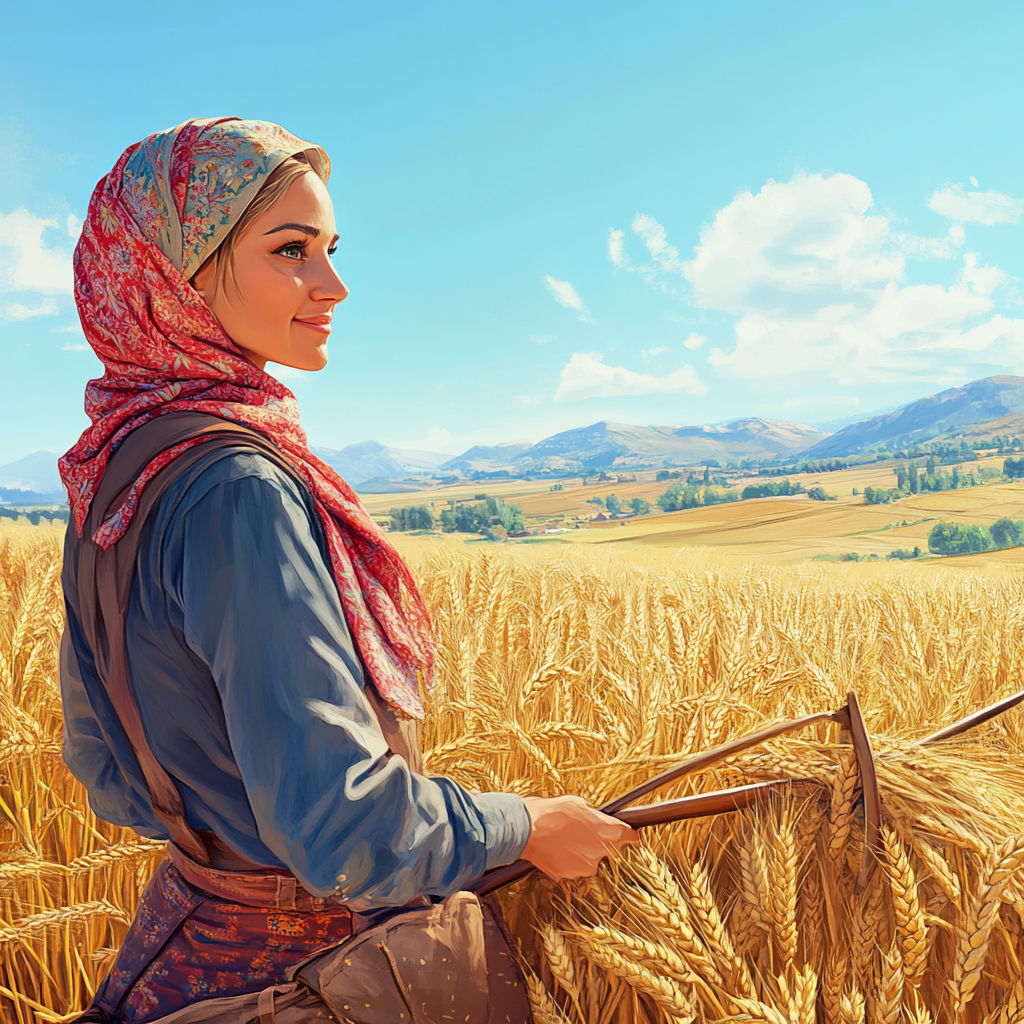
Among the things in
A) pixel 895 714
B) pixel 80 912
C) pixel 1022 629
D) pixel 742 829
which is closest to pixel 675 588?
pixel 1022 629

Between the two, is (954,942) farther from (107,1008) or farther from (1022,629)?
(1022,629)

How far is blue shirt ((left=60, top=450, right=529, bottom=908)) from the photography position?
728mm

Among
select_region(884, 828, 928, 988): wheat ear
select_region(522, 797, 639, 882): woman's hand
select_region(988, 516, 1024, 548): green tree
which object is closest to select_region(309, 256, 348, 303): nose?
select_region(522, 797, 639, 882): woman's hand

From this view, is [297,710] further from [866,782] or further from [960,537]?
[960,537]

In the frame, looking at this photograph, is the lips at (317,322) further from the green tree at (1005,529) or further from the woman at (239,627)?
the green tree at (1005,529)

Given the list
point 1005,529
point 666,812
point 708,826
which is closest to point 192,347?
point 666,812

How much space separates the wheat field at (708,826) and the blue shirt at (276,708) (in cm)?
34

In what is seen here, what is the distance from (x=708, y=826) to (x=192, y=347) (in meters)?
1.09

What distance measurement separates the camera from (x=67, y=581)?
105 cm

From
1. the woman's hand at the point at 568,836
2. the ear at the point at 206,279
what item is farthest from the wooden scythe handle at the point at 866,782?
the ear at the point at 206,279

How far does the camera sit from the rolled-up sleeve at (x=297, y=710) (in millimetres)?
726

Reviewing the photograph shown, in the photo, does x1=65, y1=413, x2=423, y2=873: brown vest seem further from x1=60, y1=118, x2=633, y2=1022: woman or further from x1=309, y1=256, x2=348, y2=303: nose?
x1=309, y1=256, x2=348, y2=303: nose

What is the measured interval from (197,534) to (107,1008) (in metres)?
0.75

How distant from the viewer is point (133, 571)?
0.84 m
